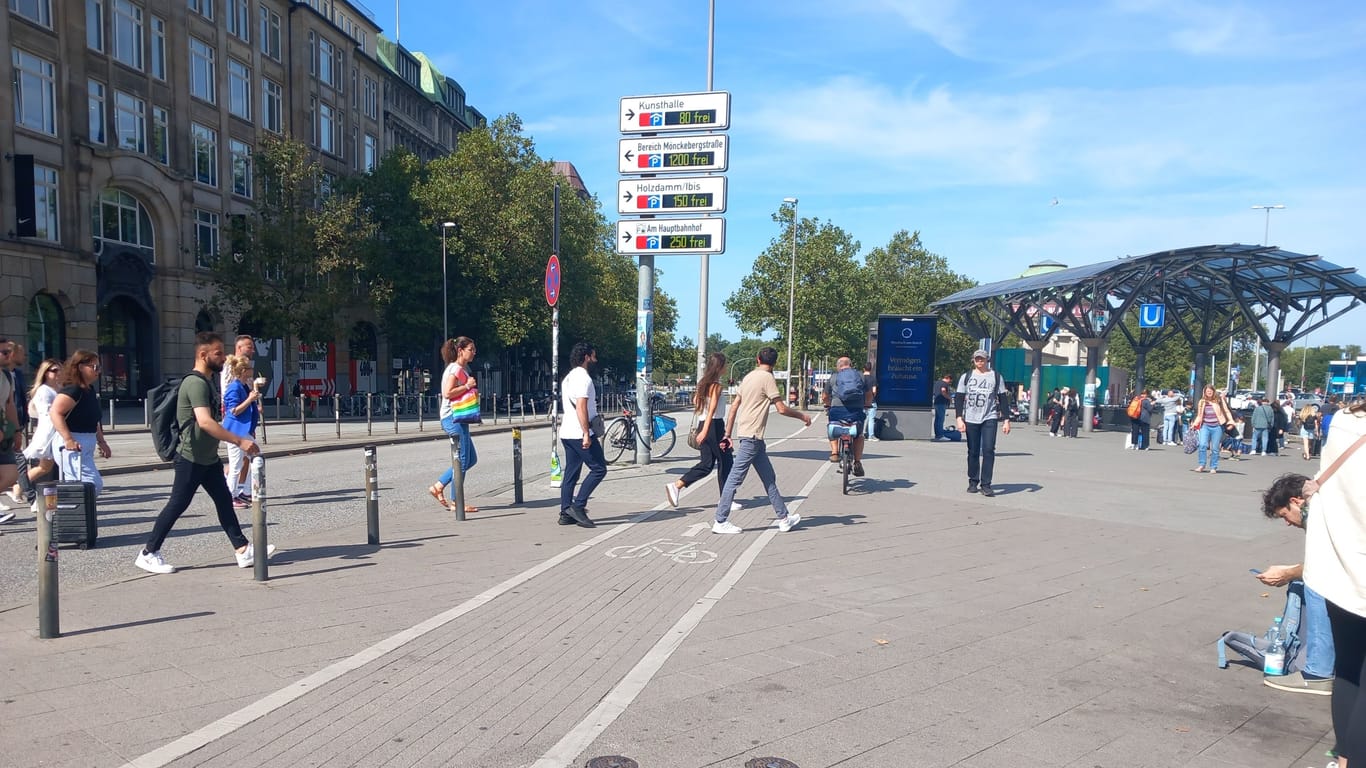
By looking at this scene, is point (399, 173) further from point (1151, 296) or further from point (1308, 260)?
point (1308, 260)

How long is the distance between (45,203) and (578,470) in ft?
89.6

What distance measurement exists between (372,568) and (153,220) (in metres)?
31.3

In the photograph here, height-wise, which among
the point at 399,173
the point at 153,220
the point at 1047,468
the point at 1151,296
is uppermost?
the point at 399,173

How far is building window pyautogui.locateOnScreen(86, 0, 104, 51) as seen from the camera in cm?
2891

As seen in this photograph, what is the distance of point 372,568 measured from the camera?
670cm

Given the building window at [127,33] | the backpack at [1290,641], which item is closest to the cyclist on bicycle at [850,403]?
the backpack at [1290,641]

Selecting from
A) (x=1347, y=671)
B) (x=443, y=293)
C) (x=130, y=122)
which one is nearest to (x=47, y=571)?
(x=1347, y=671)

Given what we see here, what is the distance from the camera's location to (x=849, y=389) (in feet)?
39.2

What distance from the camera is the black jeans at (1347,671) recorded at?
3.07 meters

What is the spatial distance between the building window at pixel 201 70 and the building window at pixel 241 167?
2.26 meters

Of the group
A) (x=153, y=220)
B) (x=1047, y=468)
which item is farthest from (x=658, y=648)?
(x=153, y=220)

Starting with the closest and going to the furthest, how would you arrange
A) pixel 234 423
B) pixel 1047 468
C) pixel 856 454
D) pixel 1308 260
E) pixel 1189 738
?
pixel 1189 738 < pixel 234 423 < pixel 856 454 < pixel 1047 468 < pixel 1308 260

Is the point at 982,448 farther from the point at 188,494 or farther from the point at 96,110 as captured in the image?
the point at 96,110

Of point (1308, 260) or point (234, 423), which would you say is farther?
point (1308, 260)
